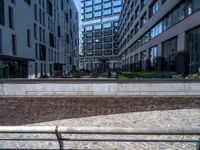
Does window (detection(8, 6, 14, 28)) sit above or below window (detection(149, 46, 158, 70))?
above

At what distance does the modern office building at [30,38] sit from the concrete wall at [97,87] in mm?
11294

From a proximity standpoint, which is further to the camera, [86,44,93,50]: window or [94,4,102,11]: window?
[86,44,93,50]: window

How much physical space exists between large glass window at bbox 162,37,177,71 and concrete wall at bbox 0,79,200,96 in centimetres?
1218

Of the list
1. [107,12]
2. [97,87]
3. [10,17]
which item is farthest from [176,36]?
[107,12]

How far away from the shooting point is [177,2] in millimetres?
18594

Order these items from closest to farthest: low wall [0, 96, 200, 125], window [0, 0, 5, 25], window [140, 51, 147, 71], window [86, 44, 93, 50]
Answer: low wall [0, 96, 200, 125] → window [0, 0, 5, 25] → window [140, 51, 147, 71] → window [86, 44, 93, 50]

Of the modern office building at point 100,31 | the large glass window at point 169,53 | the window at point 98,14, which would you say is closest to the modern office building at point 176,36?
the large glass window at point 169,53

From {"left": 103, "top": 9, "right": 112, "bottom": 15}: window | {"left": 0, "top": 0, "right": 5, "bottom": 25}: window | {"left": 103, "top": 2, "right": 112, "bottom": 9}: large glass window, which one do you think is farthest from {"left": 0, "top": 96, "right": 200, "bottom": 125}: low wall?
{"left": 103, "top": 2, "right": 112, "bottom": 9}: large glass window

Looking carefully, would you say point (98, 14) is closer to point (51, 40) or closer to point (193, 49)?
point (51, 40)

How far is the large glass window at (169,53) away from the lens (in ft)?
65.5

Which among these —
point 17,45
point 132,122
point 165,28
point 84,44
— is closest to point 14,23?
point 17,45

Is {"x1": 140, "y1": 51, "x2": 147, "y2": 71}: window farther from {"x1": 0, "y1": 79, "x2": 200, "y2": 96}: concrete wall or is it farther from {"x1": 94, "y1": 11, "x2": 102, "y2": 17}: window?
{"x1": 94, "y1": 11, "x2": 102, "y2": 17}: window

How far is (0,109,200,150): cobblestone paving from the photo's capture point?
16.0 feet

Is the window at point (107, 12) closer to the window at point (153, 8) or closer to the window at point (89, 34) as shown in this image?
the window at point (89, 34)
